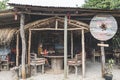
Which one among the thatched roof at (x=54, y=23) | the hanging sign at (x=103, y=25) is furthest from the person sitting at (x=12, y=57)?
the hanging sign at (x=103, y=25)

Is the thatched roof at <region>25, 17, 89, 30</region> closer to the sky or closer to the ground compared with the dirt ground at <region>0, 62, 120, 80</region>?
closer to the sky

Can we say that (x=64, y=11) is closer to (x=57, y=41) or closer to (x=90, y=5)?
(x=57, y=41)

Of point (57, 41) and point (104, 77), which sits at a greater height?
point (57, 41)

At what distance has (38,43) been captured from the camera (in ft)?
43.1

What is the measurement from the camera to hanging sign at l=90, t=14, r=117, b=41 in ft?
32.0

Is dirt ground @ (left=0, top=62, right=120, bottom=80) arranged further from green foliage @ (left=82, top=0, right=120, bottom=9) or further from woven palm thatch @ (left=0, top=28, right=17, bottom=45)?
green foliage @ (left=82, top=0, right=120, bottom=9)

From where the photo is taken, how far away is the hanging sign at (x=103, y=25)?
9766mm

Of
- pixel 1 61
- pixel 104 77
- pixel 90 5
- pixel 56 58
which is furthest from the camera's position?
pixel 90 5

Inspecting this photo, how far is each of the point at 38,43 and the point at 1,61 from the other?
8.32ft

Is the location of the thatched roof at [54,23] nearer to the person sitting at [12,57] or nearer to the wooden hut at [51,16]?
the wooden hut at [51,16]

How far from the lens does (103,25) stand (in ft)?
32.2

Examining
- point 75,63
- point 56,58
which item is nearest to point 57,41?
point 56,58

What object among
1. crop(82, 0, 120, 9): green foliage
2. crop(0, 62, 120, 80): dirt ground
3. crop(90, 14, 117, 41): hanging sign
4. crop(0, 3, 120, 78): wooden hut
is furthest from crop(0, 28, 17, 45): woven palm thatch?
crop(82, 0, 120, 9): green foliage

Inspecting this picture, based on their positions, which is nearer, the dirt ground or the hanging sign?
the dirt ground
